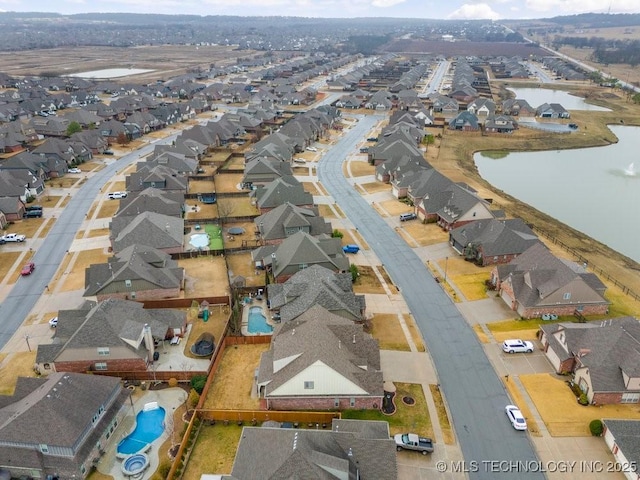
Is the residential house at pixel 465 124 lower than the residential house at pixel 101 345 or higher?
lower

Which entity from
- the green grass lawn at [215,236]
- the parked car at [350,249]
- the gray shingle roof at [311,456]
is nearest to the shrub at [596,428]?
the gray shingle roof at [311,456]

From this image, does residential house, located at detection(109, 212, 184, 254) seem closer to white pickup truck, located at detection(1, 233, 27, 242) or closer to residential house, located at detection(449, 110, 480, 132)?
white pickup truck, located at detection(1, 233, 27, 242)

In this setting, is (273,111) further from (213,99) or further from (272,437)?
(272,437)

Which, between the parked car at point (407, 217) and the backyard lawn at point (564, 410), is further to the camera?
the parked car at point (407, 217)

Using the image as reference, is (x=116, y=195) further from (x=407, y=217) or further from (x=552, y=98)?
(x=552, y=98)

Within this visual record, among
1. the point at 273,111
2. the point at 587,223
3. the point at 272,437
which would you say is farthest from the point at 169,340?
the point at 273,111

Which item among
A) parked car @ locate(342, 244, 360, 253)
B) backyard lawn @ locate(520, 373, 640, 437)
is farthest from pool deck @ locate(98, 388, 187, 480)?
parked car @ locate(342, 244, 360, 253)

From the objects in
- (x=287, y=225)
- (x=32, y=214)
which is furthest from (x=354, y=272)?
(x=32, y=214)

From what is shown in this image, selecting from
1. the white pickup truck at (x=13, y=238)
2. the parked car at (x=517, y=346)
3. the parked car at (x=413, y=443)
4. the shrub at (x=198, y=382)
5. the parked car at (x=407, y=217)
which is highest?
the shrub at (x=198, y=382)

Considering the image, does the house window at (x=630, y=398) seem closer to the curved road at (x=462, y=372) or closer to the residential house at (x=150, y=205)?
the curved road at (x=462, y=372)
